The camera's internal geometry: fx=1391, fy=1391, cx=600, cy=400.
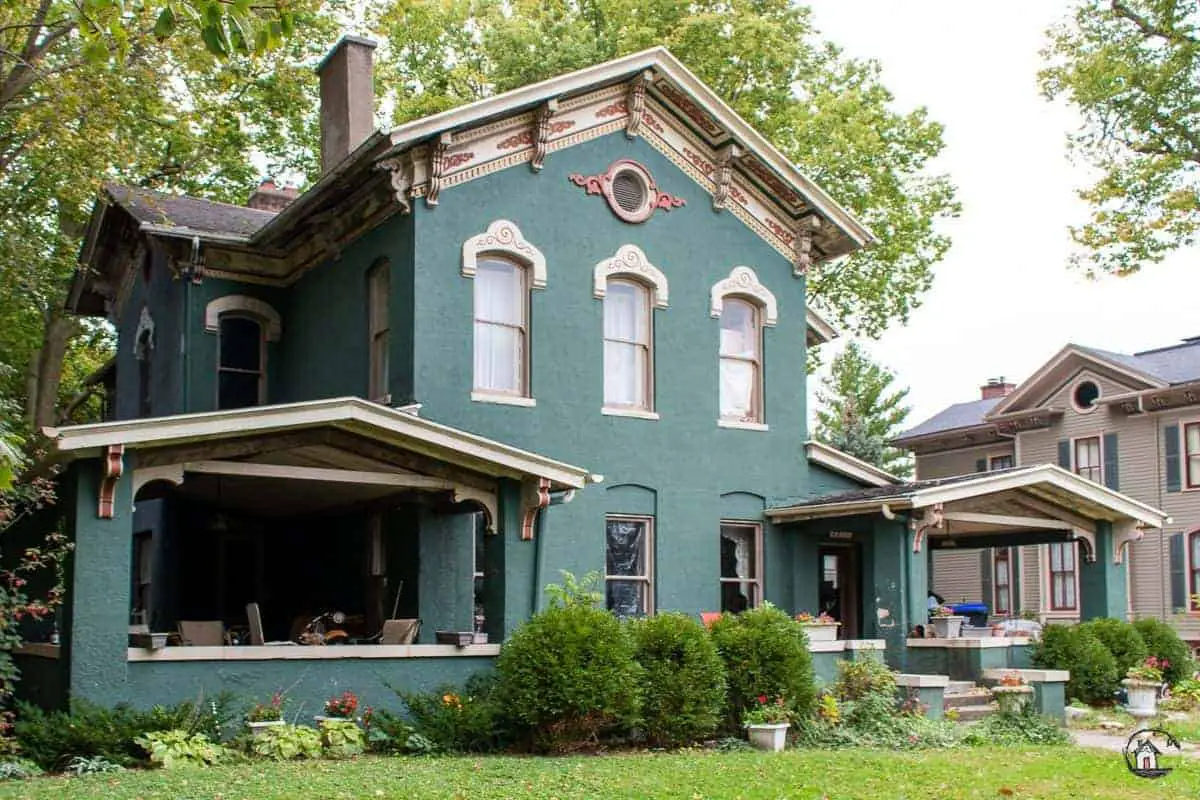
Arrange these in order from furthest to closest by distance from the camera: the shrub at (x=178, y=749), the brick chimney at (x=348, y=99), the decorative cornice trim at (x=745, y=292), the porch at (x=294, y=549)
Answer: the brick chimney at (x=348, y=99)
the decorative cornice trim at (x=745, y=292)
the porch at (x=294, y=549)
the shrub at (x=178, y=749)

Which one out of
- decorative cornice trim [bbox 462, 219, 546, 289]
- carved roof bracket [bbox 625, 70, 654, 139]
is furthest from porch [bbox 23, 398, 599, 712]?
carved roof bracket [bbox 625, 70, 654, 139]

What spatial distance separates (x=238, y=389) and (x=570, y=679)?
9.48 meters

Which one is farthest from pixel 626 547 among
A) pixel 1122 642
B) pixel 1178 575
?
pixel 1178 575

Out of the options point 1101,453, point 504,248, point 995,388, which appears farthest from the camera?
point 995,388

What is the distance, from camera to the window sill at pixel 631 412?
18891 millimetres

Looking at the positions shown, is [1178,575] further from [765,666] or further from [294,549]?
[294,549]

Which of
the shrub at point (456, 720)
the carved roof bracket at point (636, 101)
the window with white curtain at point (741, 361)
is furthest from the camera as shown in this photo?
the window with white curtain at point (741, 361)

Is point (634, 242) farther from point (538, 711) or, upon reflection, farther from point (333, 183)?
point (538, 711)

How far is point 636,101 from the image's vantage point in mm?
19453

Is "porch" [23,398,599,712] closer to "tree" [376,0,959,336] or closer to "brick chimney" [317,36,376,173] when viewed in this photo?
"brick chimney" [317,36,376,173]

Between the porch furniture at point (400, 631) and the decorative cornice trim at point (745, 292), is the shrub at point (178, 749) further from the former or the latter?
the decorative cornice trim at point (745, 292)

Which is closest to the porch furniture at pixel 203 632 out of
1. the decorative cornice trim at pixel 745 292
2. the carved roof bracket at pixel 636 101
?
the decorative cornice trim at pixel 745 292

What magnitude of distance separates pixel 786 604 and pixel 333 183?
340 inches

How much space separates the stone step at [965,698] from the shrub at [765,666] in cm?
285
